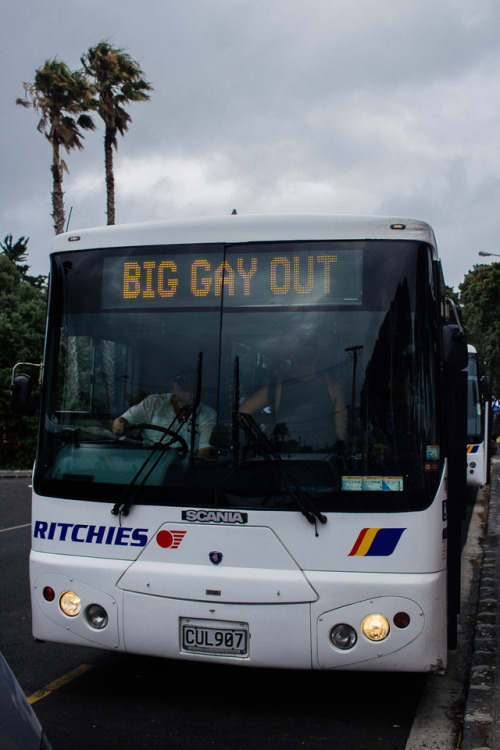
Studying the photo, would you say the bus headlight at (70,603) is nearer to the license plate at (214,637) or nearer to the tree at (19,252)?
the license plate at (214,637)

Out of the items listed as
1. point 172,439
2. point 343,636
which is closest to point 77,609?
point 172,439

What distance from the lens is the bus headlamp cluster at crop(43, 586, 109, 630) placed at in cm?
462

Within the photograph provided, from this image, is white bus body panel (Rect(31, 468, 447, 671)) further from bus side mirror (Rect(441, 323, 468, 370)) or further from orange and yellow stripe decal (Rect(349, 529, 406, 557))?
bus side mirror (Rect(441, 323, 468, 370))

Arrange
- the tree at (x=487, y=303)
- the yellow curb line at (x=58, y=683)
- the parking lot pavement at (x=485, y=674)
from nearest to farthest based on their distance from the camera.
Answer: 1. the parking lot pavement at (x=485, y=674)
2. the yellow curb line at (x=58, y=683)
3. the tree at (x=487, y=303)

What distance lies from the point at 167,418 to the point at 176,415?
57 mm

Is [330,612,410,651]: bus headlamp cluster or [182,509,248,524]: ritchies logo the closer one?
[330,612,410,651]: bus headlamp cluster

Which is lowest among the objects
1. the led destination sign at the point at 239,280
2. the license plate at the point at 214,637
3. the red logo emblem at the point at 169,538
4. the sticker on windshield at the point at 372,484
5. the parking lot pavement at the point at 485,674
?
the parking lot pavement at the point at 485,674

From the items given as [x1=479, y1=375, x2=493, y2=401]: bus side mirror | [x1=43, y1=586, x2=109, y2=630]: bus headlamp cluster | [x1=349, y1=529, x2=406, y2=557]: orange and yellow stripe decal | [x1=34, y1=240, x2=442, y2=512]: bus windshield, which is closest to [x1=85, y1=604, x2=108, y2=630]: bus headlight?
[x1=43, y1=586, x2=109, y2=630]: bus headlamp cluster

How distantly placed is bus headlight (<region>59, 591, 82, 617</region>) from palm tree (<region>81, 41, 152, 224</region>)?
25.7 m

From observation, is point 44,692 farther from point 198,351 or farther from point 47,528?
point 198,351

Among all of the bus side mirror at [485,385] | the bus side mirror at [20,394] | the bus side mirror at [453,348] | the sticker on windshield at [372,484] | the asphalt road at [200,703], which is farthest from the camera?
the bus side mirror at [485,385]

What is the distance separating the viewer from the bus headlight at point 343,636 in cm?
430

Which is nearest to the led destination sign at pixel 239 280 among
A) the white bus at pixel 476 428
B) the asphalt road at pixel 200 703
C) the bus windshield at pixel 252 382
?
the bus windshield at pixel 252 382

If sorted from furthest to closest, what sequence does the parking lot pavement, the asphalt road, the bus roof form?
1. the bus roof
2. the asphalt road
3. the parking lot pavement
